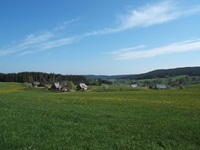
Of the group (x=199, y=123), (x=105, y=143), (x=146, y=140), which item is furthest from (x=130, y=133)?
(x=199, y=123)

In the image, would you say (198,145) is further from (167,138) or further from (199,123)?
(199,123)

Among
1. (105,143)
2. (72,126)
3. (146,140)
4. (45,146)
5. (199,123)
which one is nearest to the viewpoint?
(45,146)

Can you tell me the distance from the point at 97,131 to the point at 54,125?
3.31m

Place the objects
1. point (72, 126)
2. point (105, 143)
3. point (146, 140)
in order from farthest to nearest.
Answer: point (72, 126)
point (146, 140)
point (105, 143)

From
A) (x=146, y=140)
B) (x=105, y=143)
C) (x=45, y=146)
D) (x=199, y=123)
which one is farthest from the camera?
(x=199, y=123)

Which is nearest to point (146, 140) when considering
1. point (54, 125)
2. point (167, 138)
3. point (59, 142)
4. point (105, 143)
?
point (167, 138)

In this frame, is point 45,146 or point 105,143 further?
point 105,143

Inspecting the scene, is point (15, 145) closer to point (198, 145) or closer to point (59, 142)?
point (59, 142)

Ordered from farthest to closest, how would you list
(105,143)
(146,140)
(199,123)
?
(199,123) < (146,140) < (105,143)

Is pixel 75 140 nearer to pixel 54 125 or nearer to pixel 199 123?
pixel 54 125

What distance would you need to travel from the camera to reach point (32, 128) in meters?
17.8

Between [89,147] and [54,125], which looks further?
[54,125]

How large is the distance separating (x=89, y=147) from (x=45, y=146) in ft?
7.30

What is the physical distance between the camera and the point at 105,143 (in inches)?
579
